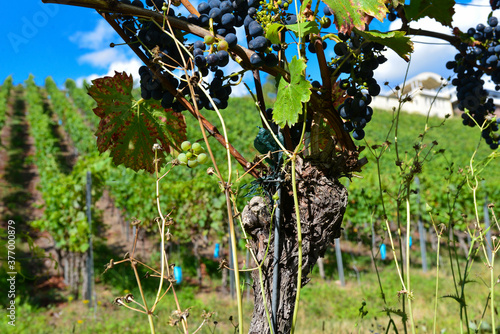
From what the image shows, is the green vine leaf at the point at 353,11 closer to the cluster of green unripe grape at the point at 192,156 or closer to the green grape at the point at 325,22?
the green grape at the point at 325,22

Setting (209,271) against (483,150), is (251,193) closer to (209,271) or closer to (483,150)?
(209,271)

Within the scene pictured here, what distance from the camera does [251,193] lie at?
4.03 feet

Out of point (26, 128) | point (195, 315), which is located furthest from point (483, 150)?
point (26, 128)

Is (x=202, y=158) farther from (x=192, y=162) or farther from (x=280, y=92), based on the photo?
(x=280, y=92)

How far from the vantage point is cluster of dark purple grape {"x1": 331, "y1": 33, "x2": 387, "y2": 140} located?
1.17m

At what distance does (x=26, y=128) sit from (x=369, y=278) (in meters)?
20.3

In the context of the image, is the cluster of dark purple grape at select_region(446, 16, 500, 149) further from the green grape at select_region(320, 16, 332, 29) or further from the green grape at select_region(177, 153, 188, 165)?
the green grape at select_region(177, 153, 188, 165)

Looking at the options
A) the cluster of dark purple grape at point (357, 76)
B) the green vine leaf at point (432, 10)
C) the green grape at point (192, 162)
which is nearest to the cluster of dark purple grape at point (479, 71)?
the green vine leaf at point (432, 10)

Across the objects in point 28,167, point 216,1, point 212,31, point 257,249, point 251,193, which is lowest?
point 257,249

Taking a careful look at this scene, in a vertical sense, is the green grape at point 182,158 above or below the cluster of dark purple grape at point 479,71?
below

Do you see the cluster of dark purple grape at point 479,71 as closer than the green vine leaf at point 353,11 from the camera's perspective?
No

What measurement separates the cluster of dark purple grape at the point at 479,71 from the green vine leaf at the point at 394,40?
3.43ft

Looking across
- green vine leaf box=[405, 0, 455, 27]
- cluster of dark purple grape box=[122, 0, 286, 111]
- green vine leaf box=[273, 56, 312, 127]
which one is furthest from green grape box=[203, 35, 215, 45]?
green vine leaf box=[405, 0, 455, 27]

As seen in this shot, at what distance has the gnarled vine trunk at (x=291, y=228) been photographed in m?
1.17
